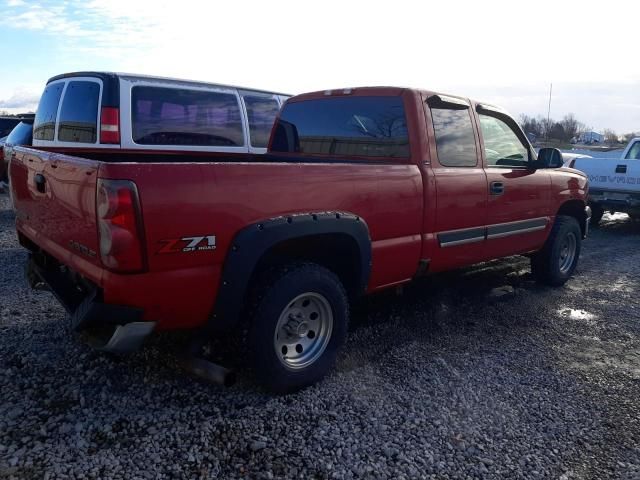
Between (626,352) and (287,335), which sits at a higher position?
(287,335)

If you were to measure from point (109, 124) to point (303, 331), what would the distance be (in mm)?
3277

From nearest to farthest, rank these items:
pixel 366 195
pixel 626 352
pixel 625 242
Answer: pixel 366 195, pixel 626 352, pixel 625 242

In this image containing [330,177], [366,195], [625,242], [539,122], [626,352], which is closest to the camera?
[330,177]

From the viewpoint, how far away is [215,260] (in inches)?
109

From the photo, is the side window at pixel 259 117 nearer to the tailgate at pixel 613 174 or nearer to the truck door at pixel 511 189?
the truck door at pixel 511 189

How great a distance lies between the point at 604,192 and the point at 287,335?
8.45 m

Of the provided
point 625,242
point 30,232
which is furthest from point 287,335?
point 625,242

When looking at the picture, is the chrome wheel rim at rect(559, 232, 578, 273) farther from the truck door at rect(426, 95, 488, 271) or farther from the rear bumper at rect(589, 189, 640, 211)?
the rear bumper at rect(589, 189, 640, 211)

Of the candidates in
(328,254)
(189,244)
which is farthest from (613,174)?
(189,244)

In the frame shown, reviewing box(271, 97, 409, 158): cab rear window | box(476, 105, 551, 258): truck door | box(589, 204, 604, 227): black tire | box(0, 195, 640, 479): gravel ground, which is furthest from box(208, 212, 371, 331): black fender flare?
box(589, 204, 604, 227): black tire

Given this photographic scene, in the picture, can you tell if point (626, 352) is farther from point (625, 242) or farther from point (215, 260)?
point (625, 242)

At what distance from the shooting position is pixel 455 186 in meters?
4.10

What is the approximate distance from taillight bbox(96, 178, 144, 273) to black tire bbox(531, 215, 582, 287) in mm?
4512

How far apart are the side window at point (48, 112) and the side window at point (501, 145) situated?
4.55 metres
